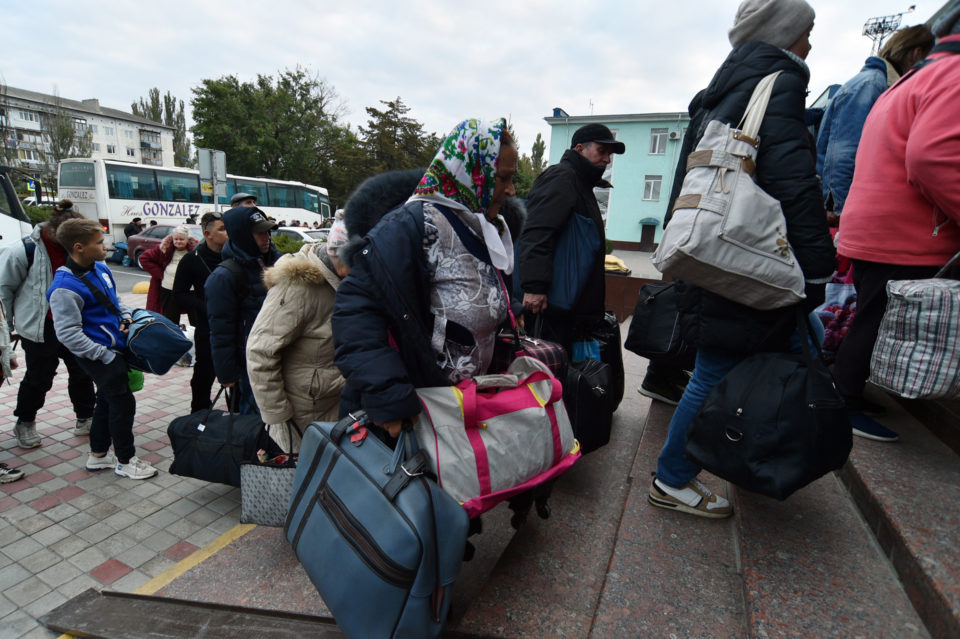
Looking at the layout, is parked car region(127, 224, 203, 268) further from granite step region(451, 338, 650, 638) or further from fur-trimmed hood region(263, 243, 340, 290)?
granite step region(451, 338, 650, 638)

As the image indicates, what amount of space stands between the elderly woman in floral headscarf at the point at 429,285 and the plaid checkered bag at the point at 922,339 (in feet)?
5.29

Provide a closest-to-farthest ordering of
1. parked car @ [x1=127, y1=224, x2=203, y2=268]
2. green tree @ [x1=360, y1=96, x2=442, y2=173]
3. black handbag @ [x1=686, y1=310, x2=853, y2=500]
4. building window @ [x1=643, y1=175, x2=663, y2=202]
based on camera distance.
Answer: black handbag @ [x1=686, y1=310, x2=853, y2=500], parked car @ [x1=127, y1=224, x2=203, y2=268], building window @ [x1=643, y1=175, x2=663, y2=202], green tree @ [x1=360, y1=96, x2=442, y2=173]

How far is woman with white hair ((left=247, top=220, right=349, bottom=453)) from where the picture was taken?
246 centimetres

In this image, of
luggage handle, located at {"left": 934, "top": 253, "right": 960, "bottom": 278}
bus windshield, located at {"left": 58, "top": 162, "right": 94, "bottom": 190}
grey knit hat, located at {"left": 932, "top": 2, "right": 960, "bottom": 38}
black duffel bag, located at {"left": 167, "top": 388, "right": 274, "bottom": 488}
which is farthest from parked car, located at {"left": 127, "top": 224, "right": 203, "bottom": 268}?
luggage handle, located at {"left": 934, "top": 253, "right": 960, "bottom": 278}

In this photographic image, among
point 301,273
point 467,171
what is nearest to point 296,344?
point 301,273

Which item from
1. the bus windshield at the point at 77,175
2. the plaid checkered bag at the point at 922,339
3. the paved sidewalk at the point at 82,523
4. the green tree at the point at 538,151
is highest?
the green tree at the point at 538,151

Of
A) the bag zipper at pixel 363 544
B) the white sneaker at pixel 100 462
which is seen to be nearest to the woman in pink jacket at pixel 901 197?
the bag zipper at pixel 363 544

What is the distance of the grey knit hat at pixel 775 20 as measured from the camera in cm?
195

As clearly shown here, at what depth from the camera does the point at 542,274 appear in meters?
2.78

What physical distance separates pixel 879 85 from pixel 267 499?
428 cm

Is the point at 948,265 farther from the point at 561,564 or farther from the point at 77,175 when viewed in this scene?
the point at 77,175

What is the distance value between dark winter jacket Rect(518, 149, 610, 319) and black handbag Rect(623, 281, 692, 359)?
31cm

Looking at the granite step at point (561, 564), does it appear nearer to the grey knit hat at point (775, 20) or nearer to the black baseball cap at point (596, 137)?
the black baseball cap at point (596, 137)

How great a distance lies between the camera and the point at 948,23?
2.01 metres
